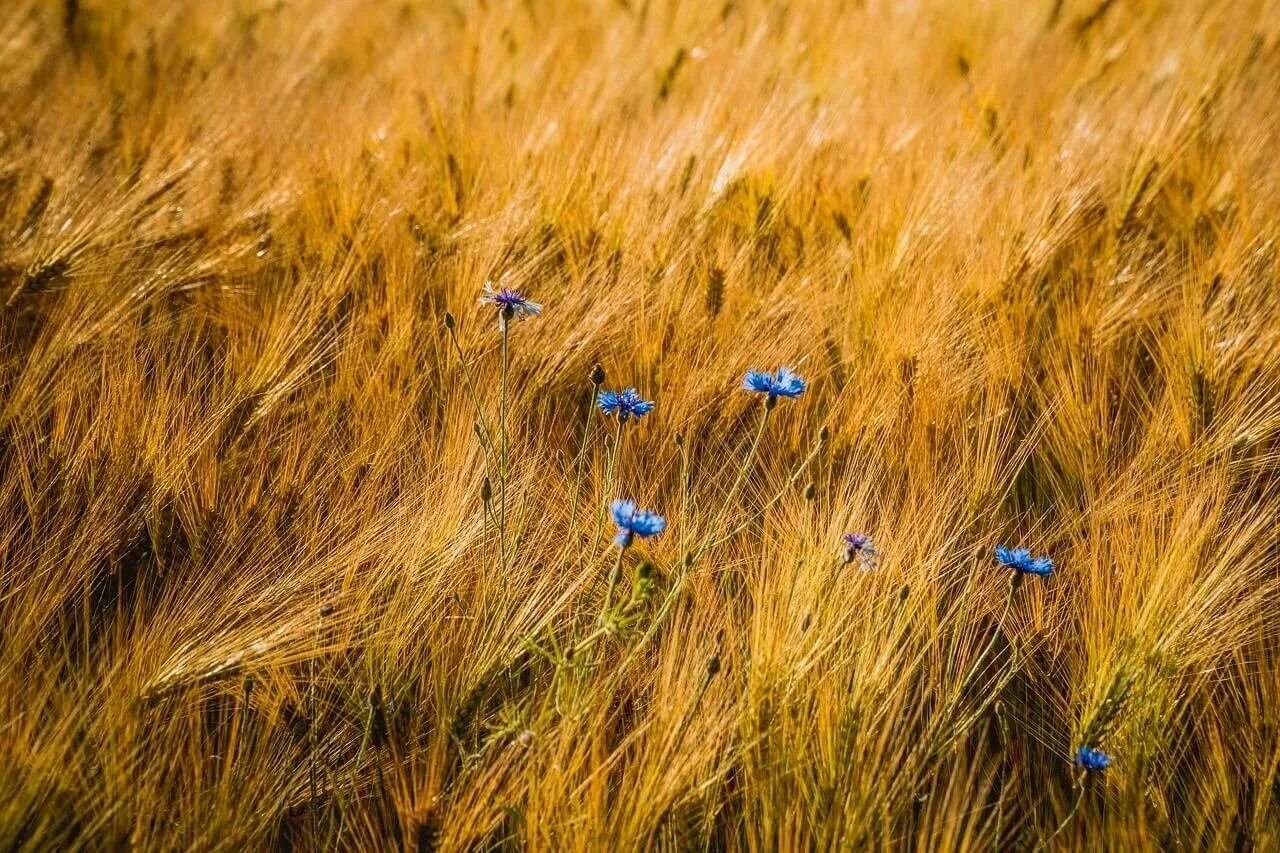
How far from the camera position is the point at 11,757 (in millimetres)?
775

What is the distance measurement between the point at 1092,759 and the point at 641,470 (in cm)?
63

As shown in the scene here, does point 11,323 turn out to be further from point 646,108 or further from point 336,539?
point 646,108

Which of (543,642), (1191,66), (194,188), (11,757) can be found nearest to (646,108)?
(194,188)

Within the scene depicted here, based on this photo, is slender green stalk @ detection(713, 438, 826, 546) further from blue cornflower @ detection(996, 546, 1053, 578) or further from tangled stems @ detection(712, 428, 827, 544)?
blue cornflower @ detection(996, 546, 1053, 578)

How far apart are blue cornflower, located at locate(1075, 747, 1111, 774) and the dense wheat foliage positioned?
0.15ft

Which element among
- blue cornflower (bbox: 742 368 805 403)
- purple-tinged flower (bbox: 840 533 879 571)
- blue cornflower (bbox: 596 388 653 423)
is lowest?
purple-tinged flower (bbox: 840 533 879 571)

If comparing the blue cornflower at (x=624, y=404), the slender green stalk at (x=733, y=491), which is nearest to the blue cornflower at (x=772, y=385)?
the slender green stalk at (x=733, y=491)

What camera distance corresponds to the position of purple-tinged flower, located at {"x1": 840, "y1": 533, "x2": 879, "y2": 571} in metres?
0.94

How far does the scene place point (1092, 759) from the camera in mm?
855

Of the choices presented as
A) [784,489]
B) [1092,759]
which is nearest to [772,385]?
[784,489]

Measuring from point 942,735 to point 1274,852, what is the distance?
0.31m

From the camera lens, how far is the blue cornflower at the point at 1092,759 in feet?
2.78

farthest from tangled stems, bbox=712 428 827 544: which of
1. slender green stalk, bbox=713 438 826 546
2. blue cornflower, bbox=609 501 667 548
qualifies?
blue cornflower, bbox=609 501 667 548

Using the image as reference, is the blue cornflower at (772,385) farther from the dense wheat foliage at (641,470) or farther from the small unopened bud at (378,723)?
the small unopened bud at (378,723)
